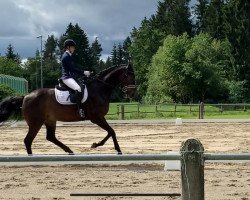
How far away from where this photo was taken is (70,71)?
48.5ft

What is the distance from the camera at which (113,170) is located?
13.1m

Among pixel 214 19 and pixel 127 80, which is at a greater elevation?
pixel 214 19

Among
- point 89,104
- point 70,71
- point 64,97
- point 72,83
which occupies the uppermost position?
point 70,71

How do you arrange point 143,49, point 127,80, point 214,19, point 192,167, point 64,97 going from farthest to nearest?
1. point 143,49
2. point 214,19
3. point 127,80
4. point 64,97
5. point 192,167

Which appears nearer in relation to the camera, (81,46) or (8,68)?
(8,68)

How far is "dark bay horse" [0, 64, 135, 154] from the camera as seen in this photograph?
14820 millimetres

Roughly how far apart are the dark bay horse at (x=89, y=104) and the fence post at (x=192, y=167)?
849 centimetres

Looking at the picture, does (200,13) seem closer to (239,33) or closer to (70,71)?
(239,33)

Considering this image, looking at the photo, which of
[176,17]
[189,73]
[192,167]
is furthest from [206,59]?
[192,167]

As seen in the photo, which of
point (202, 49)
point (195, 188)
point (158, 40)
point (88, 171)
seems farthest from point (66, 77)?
point (158, 40)

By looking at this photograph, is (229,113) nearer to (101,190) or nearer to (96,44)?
(101,190)

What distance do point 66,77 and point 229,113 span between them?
36.9 m

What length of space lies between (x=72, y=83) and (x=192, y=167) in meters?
8.86

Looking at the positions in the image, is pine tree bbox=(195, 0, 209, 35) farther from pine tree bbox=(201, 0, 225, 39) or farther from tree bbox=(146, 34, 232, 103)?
tree bbox=(146, 34, 232, 103)
